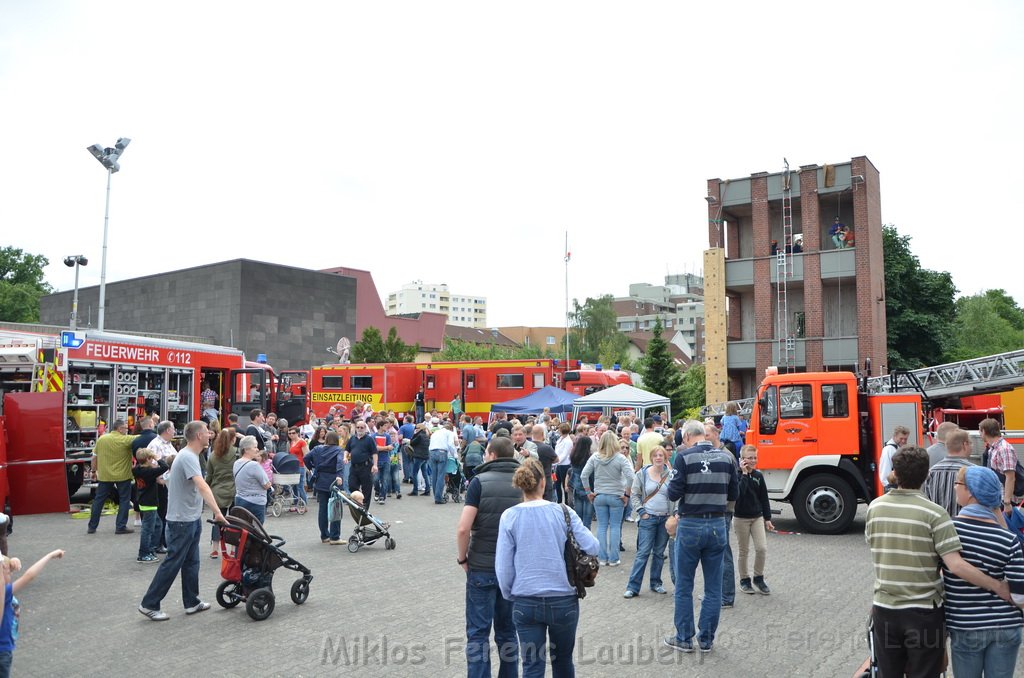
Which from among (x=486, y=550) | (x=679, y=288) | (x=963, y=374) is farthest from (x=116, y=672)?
(x=679, y=288)

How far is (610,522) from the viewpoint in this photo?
34.4ft

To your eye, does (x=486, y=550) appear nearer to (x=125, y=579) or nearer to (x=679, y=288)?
(x=125, y=579)

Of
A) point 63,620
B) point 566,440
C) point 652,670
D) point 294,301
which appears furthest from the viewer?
point 294,301

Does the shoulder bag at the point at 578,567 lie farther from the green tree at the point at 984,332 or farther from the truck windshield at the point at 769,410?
the green tree at the point at 984,332

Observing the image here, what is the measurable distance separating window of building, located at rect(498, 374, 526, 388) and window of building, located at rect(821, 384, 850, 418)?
640 inches

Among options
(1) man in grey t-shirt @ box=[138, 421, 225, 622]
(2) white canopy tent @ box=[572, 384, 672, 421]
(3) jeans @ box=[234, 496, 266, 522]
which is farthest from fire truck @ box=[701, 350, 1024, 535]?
(1) man in grey t-shirt @ box=[138, 421, 225, 622]

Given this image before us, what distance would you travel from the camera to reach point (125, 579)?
9.38 meters

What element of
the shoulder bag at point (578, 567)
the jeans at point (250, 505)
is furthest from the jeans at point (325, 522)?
the shoulder bag at point (578, 567)

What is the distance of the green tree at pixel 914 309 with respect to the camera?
40469 millimetres

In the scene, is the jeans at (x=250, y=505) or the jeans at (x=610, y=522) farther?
the jeans at (x=610, y=522)

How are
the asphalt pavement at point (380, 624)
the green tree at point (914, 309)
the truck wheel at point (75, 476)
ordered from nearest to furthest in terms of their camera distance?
the asphalt pavement at point (380, 624) → the truck wheel at point (75, 476) → the green tree at point (914, 309)

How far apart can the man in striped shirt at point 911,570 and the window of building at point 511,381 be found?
23.9 metres

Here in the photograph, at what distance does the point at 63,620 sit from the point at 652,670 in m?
5.83

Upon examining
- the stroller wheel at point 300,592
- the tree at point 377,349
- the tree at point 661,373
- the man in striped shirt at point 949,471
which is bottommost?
the stroller wheel at point 300,592
